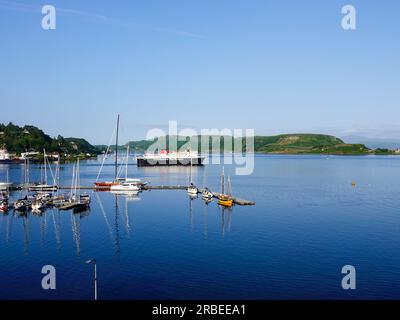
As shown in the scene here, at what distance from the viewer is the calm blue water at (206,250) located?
31.3 metres

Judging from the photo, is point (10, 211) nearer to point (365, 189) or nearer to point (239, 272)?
point (239, 272)

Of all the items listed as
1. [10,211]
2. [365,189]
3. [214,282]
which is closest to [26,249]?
[214,282]

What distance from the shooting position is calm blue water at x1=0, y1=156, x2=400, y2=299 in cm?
3133

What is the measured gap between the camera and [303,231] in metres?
51.3

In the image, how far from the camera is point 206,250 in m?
42.3

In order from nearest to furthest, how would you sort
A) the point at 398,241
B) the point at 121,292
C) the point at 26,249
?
the point at 121,292
the point at 26,249
the point at 398,241

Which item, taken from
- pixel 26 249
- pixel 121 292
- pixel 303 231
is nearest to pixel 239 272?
pixel 121 292

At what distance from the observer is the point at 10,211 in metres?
66.1
